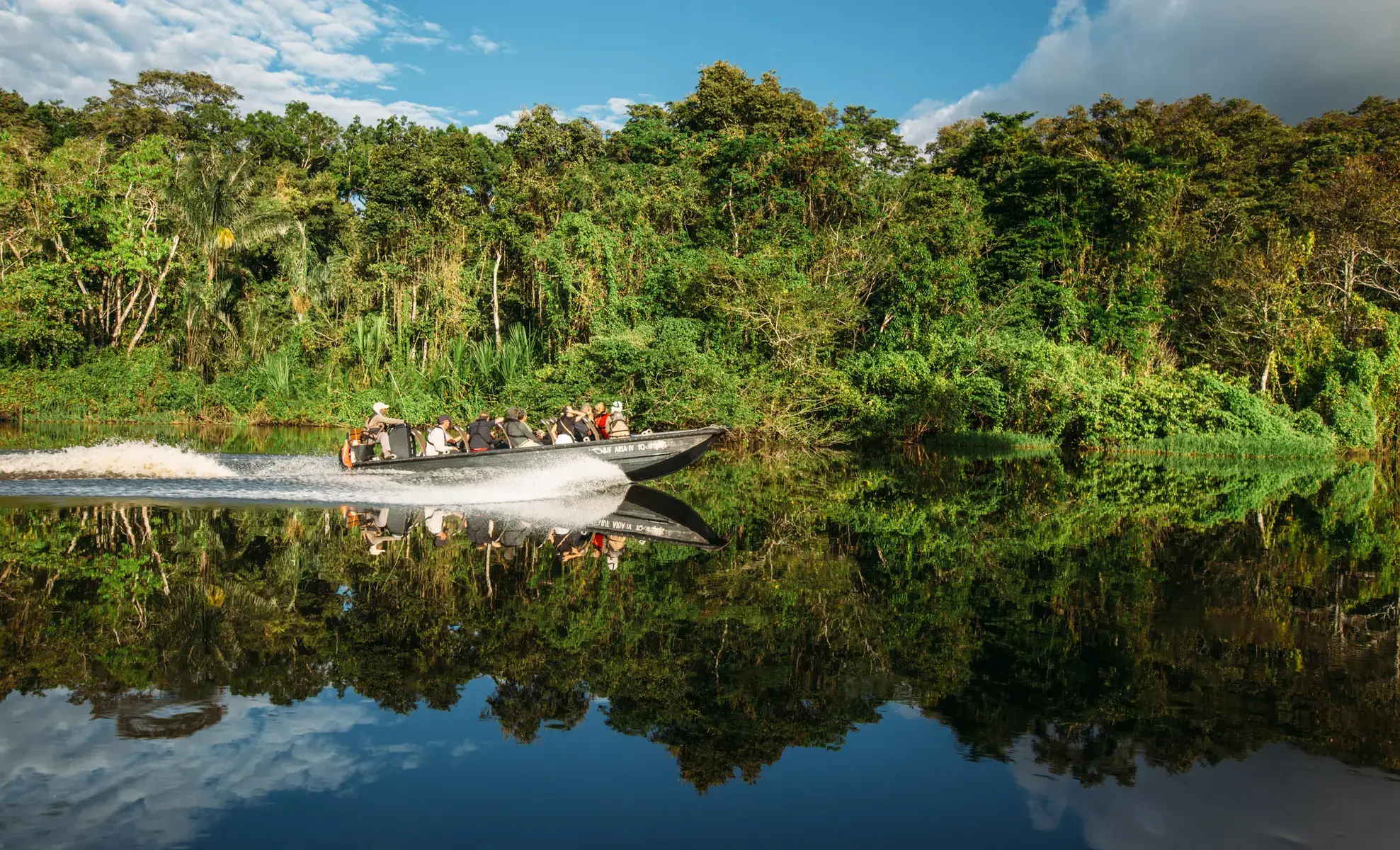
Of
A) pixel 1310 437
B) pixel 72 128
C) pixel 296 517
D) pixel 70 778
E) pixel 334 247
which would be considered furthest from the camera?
pixel 72 128

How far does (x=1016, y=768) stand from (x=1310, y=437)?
1126 inches

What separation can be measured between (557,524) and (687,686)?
21.4ft

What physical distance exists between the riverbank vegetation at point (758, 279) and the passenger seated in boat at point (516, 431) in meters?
7.29

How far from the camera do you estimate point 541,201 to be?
33.2 meters

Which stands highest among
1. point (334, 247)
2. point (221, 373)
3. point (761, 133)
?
point (761, 133)

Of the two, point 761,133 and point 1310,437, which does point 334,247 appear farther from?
point 1310,437

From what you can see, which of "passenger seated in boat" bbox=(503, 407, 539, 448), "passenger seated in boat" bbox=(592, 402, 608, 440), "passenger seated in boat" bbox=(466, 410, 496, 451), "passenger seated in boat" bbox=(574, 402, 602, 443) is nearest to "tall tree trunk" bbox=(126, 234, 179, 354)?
"passenger seated in boat" bbox=(592, 402, 608, 440)

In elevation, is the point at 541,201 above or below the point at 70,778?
above

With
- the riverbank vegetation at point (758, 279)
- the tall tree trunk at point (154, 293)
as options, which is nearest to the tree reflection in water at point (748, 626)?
the riverbank vegetation at point (758, 279)

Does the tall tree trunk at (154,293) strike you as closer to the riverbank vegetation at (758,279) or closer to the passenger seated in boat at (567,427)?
the riverbank vegetation at (758,279)

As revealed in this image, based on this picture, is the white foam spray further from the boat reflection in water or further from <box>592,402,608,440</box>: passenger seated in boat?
<box>592,402,608,440</box>: passenger seated in boat

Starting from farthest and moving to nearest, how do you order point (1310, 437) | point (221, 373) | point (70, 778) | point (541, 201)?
point (221, 373)
point (541, 201)
point (1310, 437)
point (70, 778)

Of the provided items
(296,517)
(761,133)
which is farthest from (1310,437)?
(296,517)

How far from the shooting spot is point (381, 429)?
1702 cm
